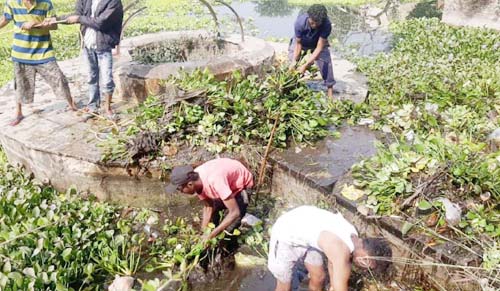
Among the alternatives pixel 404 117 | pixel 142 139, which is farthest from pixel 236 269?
pixel 404 117

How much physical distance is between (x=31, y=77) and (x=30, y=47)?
380mm

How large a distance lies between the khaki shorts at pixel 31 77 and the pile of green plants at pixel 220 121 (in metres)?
0.96

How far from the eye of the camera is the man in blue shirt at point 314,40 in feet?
18.4

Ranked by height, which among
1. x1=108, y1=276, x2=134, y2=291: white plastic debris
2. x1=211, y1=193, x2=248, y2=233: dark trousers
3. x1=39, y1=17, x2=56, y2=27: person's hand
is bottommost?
x1=108, y1=276, x2=134, y2=291: white plastic debris

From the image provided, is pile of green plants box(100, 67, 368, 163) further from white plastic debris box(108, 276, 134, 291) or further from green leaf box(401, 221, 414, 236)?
green leaf box(401, 221, 414, 236)

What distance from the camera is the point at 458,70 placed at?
23.0 feet

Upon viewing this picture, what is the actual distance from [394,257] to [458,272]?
1.68 feet

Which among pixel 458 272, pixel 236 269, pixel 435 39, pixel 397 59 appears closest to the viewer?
pixel 458 272

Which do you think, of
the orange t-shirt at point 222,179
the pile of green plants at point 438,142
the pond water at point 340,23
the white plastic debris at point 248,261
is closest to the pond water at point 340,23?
Answer: the pond water at point 340,23

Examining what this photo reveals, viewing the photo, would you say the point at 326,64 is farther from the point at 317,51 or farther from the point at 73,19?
the point at 73,19

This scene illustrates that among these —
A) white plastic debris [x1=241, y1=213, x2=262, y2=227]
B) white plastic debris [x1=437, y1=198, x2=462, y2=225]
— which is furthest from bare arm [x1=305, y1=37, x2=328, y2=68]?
white plastic debris [x1=437, y1=198, x2=462, y2=225]

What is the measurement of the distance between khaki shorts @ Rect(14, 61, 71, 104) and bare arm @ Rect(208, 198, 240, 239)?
2.91 metres

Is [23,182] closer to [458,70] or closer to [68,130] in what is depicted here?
[68,130]

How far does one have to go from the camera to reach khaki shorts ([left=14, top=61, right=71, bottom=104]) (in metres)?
5.37
